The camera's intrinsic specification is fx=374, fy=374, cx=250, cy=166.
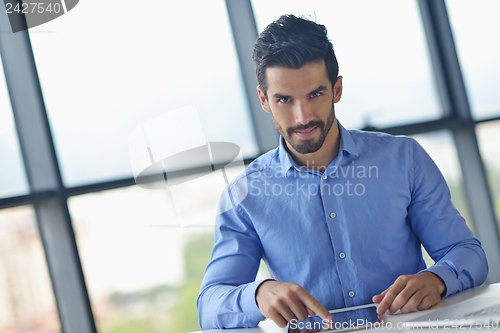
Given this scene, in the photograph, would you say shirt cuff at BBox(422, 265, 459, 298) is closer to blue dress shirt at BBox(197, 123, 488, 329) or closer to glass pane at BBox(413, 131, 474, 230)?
blue dress shirt at BBox(197, 123, 488, 329)

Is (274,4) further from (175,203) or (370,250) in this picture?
(370,250)

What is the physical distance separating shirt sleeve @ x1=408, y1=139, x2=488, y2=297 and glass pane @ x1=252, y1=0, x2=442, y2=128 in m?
1.14

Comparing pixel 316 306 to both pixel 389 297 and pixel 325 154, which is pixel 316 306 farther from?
pixel 325 154

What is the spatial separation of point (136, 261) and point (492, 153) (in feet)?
7.06

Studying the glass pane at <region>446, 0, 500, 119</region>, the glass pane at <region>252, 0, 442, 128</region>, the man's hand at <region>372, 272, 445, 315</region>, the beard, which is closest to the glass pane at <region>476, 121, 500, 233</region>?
the glass pane at <region>446, 0, 500, 119</region>

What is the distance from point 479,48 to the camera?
229 centimetres

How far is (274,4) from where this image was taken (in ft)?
6.84

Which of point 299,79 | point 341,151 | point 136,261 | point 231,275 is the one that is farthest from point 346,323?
point 136,261

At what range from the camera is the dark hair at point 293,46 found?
1.03 m

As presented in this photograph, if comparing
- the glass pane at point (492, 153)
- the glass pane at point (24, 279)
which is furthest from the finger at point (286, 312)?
the glass pane at point (492, 153)

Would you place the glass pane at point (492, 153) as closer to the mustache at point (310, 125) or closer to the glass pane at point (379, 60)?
the glass pane at point (379, 60)

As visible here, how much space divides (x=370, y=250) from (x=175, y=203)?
0.56 m

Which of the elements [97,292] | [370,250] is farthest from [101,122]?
[370,250]

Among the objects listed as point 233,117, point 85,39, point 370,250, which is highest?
point 85,39
